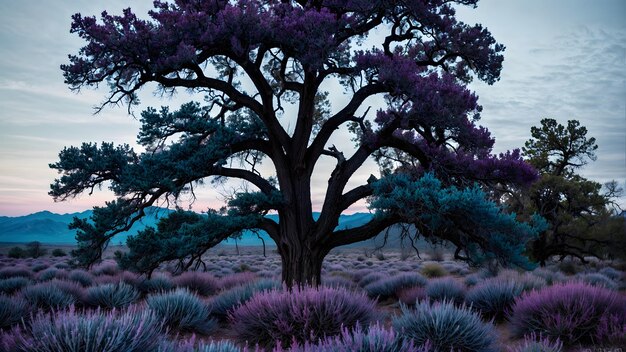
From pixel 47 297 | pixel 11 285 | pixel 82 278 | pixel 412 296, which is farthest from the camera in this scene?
pixel 82 278

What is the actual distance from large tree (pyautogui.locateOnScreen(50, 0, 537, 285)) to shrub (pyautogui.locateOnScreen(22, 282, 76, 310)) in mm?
1670

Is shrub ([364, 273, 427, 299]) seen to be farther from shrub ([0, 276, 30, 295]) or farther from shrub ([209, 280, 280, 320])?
shrub ([0, 276, 30, 295])

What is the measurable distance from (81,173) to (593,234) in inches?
1036

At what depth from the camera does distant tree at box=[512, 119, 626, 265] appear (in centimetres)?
2480

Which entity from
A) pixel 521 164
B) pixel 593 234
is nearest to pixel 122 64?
pixel 521 164

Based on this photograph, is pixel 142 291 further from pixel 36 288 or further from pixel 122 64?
pixel 122 64

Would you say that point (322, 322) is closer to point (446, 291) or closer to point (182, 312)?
point (182, 312)

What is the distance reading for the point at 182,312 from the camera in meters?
9.07

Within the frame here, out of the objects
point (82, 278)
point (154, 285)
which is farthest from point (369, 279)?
point (82, 278)

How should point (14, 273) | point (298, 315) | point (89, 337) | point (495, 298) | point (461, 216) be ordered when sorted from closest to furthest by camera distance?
point (89, 337) < point (298, 315) < point (461, 216) < point (495, 298) < point (14, 273)

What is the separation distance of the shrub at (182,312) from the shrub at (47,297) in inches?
126

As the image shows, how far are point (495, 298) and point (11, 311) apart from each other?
412 inches

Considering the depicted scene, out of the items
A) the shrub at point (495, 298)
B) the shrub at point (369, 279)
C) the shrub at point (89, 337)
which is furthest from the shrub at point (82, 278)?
the shrub at point (495, 298)

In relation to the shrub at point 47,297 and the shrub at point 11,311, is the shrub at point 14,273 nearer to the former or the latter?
the shrub at point 47,297
